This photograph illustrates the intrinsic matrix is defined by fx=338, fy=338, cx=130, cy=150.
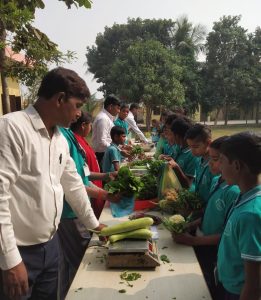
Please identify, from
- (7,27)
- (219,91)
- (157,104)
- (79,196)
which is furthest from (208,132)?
(219,91)

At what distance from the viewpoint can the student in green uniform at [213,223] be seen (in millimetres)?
2328

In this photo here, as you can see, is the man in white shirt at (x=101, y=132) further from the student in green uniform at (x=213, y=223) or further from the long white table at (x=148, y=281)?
the long white table at (x=148, y=281)

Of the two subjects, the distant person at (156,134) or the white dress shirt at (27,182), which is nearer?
the white dress shirt at (27,182)

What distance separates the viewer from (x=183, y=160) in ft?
12.6

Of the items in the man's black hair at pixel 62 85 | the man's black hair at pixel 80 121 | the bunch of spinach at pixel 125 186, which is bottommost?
the bunch of spinach at pixel 125 186

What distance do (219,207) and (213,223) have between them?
0.45 feet

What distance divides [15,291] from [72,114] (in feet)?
3.44

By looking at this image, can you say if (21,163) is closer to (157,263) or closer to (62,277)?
(157,263)

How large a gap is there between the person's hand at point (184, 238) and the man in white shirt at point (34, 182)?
34.7 inches

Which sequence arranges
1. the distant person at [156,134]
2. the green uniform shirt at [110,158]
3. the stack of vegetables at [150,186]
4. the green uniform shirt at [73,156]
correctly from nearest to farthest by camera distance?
the green uniform shirt at [73,156]
the stack of vegetables at [150,186]
the green uniform shirt at [110,158]
the distant person at [156,134]

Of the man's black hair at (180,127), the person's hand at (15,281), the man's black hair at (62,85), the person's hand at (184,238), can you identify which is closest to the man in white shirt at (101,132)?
the man's black hair at (180,127)

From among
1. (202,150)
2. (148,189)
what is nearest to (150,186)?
(148,189)

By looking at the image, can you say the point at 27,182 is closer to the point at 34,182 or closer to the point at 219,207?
the point at 34,182

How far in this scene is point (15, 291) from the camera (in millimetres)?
1857
